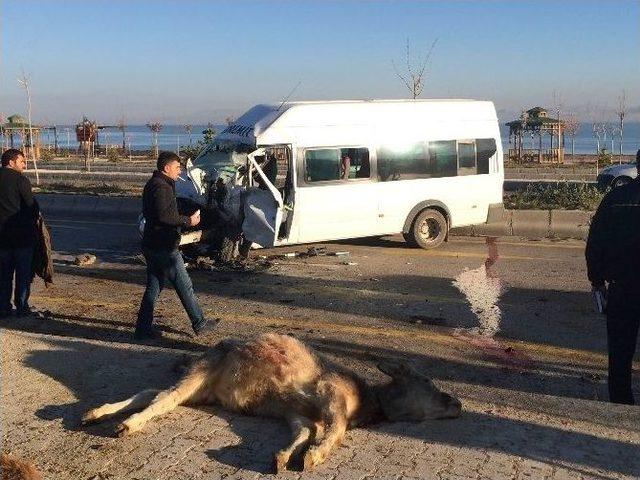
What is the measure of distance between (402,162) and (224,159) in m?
3.18

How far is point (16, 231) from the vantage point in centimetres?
766

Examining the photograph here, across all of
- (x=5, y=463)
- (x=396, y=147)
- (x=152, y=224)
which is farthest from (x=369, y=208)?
(x=5, y=463)

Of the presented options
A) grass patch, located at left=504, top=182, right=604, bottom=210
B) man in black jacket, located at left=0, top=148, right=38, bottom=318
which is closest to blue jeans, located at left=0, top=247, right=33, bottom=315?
man in black jacket, located at left=0, top=148, right=38, bottom=318

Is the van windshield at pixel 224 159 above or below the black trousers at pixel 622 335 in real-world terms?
above

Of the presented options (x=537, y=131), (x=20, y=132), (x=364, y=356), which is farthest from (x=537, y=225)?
(x=20, y=132)

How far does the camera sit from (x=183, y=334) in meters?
7.50

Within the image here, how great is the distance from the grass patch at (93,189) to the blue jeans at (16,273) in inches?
482

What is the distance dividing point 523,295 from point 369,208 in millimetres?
3787

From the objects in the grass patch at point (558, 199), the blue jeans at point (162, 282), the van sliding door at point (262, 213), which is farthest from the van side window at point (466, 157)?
the blue jeans at point (162, 282)

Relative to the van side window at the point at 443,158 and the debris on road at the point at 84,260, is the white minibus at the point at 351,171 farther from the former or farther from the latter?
the debris on road at the point at 84,260

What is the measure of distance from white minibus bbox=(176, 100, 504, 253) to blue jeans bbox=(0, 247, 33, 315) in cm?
345

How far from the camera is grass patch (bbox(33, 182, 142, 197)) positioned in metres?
20.6

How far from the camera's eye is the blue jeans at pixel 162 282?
706 cm

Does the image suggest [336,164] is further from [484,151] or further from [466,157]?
[484,151]
